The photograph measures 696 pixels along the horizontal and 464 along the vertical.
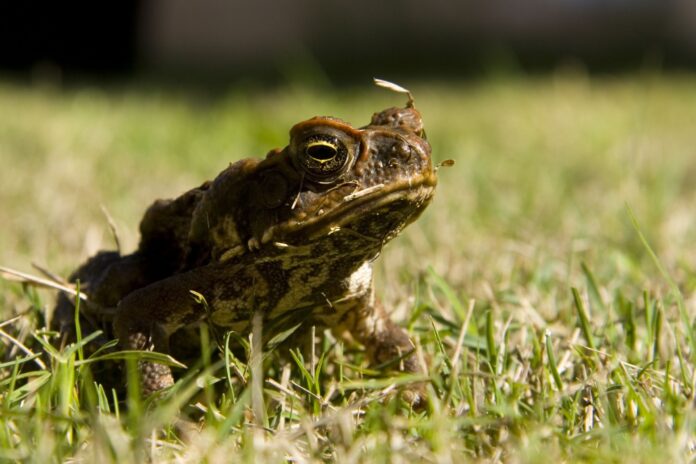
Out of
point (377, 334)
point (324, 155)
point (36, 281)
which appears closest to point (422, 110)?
point (377, 334)

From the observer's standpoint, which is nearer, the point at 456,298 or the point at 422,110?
the point at 456,298

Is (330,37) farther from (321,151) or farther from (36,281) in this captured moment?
(321,151)

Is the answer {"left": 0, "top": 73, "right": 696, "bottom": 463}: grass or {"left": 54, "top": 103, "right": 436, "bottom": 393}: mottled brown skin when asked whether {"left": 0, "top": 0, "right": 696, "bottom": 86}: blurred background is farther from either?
{"left": 54, "top": 103, "right": 436, "bottom": 393}: mottled brown skin

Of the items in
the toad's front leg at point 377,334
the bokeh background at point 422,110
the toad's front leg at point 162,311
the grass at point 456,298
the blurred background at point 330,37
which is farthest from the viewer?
the blurred background at point 330,37

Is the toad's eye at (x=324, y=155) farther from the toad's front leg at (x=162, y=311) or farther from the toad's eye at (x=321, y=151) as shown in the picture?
the toad's front leg at (x=162, y=311)

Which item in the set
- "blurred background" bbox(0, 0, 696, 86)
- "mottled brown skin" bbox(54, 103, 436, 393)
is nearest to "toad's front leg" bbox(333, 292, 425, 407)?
"mottled brown skin" bbox(54, 103, 436, 393)

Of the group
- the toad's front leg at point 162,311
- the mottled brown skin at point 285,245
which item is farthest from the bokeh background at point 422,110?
the toad's front leg at point 162,311
